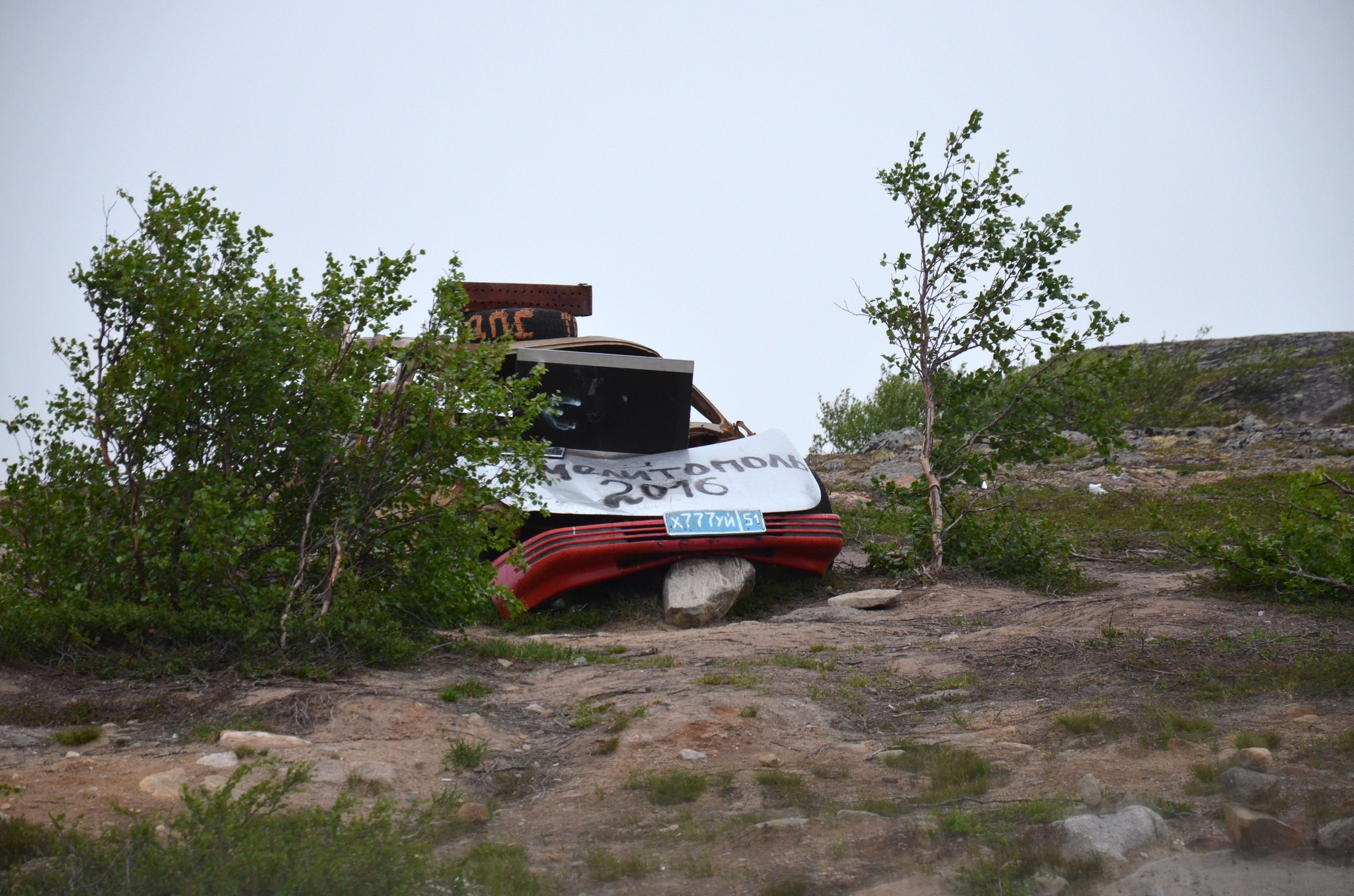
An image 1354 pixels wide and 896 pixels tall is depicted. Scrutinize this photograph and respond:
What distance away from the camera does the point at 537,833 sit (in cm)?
376

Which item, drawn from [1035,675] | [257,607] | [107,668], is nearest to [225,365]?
[257,607]

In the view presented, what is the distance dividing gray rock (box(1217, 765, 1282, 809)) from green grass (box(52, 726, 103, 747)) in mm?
4785

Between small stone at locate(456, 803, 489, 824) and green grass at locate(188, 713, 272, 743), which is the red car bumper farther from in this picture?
small stone at locate(456, 803, 489, 824)

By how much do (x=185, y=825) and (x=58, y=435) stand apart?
158 inches

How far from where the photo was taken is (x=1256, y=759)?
12.8 feet

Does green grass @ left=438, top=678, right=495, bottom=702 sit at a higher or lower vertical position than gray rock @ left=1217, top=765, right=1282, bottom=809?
higher

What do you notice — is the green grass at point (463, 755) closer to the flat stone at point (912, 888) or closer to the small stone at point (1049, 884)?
the flat stone at point (912, 888)

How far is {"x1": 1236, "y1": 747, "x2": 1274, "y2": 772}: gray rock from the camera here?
3854mm

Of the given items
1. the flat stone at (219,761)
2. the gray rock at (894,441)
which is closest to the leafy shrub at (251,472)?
the flat stone at (219,761)

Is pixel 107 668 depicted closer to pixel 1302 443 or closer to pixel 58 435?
pixel 58 435

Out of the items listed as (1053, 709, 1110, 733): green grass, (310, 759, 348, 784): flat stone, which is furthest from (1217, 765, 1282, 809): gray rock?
(310, 759, 348, 784): flat stone

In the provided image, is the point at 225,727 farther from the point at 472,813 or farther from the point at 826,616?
the point at 826,616

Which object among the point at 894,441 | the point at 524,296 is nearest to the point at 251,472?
the point at 524,296

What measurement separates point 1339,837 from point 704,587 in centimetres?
745
